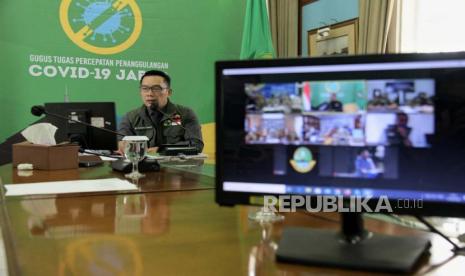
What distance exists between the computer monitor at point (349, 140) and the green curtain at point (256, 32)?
349cm

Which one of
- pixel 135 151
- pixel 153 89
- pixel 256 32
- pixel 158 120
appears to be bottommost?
pixel 135 151

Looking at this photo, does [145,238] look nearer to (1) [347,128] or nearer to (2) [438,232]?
(1) [347,128]

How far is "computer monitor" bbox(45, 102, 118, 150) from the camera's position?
8.61 feet

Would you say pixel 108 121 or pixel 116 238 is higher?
pixel 108 121

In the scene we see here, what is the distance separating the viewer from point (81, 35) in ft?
13.4

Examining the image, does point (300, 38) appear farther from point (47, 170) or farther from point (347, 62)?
point (347, 62)

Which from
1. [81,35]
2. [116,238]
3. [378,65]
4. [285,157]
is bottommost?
[116,238]

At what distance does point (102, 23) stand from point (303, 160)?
3687mm

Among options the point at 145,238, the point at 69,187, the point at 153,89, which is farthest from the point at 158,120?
the point at 145,238

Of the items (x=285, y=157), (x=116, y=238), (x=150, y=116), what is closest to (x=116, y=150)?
(x=150, y=116)

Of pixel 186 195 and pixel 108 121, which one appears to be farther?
pixel 108 121

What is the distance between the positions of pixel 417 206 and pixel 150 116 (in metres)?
2.92

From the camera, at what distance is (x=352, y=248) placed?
2.65ft
